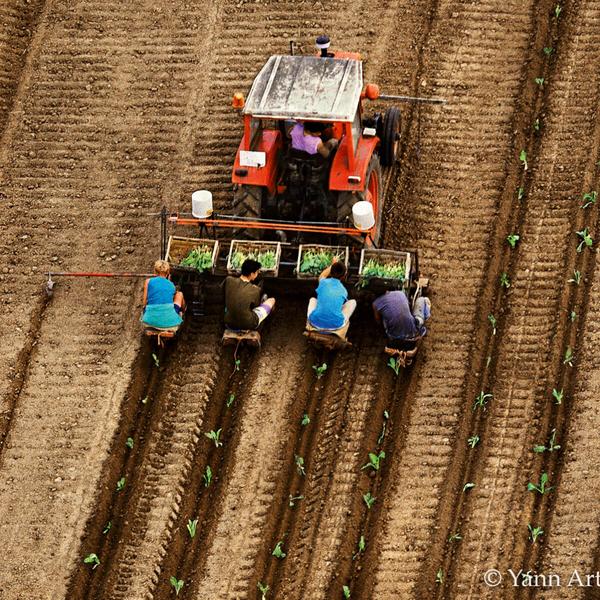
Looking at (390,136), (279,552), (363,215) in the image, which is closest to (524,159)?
(390,136)

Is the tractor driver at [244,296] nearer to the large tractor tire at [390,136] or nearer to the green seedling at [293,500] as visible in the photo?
the green seedling at [293,500]

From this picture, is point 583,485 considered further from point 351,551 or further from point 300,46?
point 300,46

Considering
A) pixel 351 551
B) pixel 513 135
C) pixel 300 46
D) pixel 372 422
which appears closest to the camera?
pixel 351 551

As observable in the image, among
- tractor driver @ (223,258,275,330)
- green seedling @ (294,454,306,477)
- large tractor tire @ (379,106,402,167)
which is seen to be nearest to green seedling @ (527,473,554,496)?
green seedling @ (294,454,306,477)

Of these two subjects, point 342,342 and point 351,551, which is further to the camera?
point 342,342

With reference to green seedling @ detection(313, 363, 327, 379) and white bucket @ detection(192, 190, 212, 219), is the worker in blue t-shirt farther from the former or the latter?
white bucket @ detection(192, 190, 212, 219)


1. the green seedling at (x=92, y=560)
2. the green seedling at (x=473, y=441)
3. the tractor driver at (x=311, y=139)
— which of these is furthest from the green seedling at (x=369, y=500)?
the tractor driver at (x=311, y=139)

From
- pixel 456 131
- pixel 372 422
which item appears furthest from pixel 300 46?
pixel 372 422
